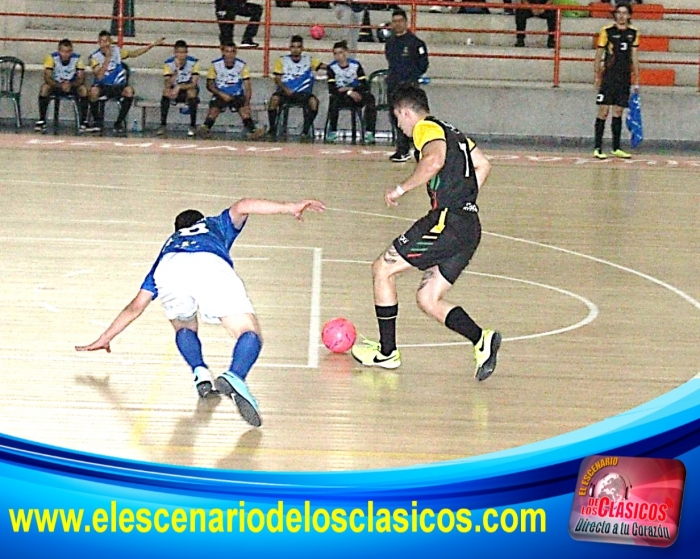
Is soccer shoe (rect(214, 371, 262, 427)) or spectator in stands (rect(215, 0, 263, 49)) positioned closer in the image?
soccer shoe (rect(214, 371, 262, 427))

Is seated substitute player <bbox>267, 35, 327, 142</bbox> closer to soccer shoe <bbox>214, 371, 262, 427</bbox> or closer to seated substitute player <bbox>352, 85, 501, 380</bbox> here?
seated substitute player <bbox>352, 85, 501, 380</bbox>

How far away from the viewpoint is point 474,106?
2597cm

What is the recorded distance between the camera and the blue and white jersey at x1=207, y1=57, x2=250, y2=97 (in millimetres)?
24109

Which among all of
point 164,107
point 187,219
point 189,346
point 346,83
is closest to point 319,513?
point 189,346

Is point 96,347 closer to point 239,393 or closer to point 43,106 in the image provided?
point 239,393

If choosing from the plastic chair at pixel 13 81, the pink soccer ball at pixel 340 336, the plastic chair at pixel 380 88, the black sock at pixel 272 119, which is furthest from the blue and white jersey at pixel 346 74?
the pink soccer ball at pixel 340 336

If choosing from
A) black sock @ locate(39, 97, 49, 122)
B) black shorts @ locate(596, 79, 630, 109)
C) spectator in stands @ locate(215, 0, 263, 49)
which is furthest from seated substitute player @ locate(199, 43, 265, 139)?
black shorts @ locate(596, 79, 630, 109)

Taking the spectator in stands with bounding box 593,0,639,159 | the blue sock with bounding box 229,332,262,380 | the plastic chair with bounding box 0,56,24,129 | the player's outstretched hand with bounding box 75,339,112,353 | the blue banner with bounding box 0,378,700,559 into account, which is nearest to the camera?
the blue banner with bounding box 0,378,700,559

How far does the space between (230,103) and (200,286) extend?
1677 cm

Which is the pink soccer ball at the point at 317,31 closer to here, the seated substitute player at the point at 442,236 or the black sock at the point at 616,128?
the black sock at the point at 616,128

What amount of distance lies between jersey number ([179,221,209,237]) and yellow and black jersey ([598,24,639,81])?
14.9 m

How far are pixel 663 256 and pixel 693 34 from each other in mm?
16237

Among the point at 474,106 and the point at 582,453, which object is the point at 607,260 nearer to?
the point at 582,453

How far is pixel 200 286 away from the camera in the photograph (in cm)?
767
